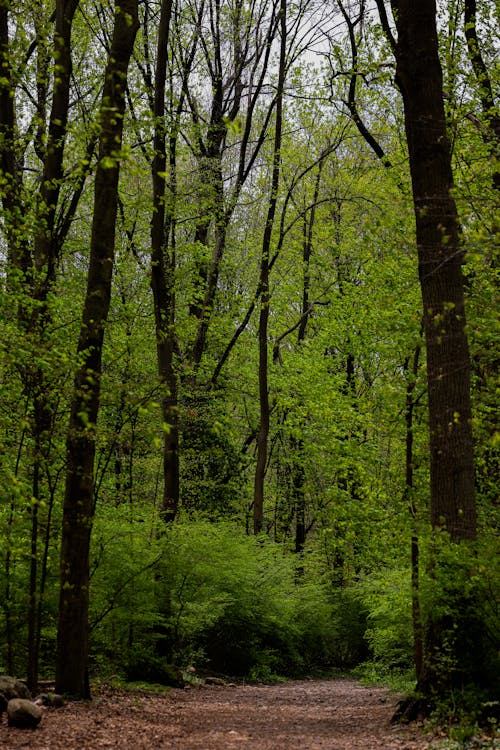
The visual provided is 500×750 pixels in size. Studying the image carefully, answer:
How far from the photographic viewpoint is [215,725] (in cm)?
779

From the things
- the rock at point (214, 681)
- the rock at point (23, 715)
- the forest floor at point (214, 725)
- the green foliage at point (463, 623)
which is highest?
the green foliage at point (463, 623)

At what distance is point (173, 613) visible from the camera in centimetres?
1090

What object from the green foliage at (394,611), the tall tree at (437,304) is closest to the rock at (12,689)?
the tall tree at (437,304)

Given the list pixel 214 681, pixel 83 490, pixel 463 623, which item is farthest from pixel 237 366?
pixel 463 623

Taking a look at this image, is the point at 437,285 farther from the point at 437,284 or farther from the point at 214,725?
the point at 214,725

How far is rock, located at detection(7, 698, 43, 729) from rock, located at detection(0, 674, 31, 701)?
0.52m

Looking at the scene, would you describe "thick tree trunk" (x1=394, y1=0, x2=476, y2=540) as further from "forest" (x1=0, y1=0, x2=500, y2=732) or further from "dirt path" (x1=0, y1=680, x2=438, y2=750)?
"dirt path" (x1=0, y1=680, x2=438, y2=750)

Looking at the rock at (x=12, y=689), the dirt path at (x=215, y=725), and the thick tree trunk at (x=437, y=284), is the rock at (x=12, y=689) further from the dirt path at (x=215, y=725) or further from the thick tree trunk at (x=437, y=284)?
the thick tree trunk at (x=437, y=284)

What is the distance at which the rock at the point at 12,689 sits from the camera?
6.77 m

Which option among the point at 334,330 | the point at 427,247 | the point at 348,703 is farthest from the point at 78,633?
the point at 334,330

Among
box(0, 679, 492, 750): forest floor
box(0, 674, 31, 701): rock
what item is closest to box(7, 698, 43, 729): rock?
box(0, 679, 492, 750): forest floor

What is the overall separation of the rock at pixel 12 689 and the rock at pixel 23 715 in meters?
0.52

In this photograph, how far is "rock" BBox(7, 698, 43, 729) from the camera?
6191 mm

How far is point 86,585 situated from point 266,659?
7.78 m
